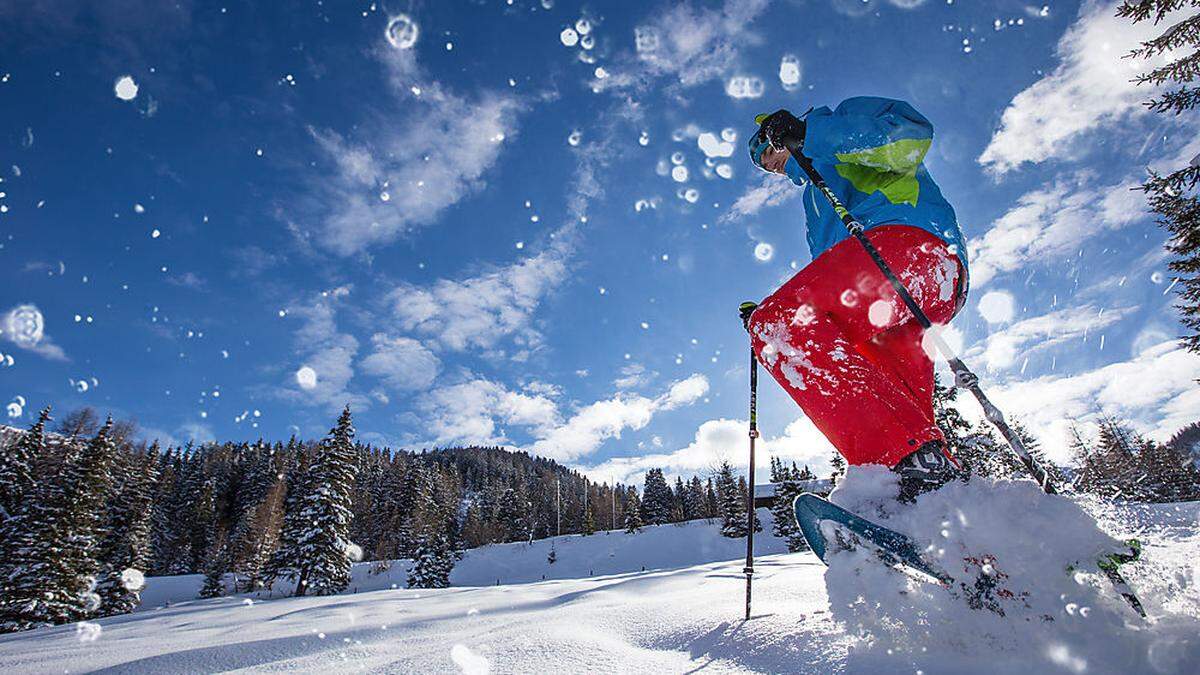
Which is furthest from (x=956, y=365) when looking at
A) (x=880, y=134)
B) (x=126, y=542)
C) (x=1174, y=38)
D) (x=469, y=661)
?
(x=126, y=542)

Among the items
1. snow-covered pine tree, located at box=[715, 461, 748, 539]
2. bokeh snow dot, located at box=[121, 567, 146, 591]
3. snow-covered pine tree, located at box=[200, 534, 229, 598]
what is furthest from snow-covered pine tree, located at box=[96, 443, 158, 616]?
snow-covered pine tree, located at box=[715, 461, 748, 539]

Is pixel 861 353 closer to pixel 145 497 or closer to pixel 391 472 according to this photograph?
pixel 145 497

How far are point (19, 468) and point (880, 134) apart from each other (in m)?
A: 39.4

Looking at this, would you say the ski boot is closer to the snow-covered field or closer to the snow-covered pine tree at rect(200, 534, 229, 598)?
the snow-covered field

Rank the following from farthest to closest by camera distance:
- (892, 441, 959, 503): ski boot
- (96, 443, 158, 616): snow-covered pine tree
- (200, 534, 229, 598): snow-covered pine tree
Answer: (200, 534, 229, 598): snow-covered pine tree < (96, 443, 158, 616): snow-covered pine tree < (892, 441, 959, 503): ski boot

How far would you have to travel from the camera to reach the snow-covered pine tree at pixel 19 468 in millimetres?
24542

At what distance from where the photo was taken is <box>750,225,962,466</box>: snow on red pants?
2.01 meters

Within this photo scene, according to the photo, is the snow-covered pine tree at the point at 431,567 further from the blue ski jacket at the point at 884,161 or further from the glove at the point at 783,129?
the blue ski jacket at the point at 884,161

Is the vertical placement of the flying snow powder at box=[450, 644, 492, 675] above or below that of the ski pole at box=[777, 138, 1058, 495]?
below

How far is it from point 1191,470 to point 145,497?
69573mm

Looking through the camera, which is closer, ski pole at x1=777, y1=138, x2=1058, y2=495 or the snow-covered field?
the snow-covered field

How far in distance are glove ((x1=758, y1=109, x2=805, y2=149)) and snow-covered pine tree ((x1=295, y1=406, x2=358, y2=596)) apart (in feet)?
92.7

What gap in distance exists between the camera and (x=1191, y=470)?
32.2m

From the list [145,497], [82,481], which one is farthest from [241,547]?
[82,481]
